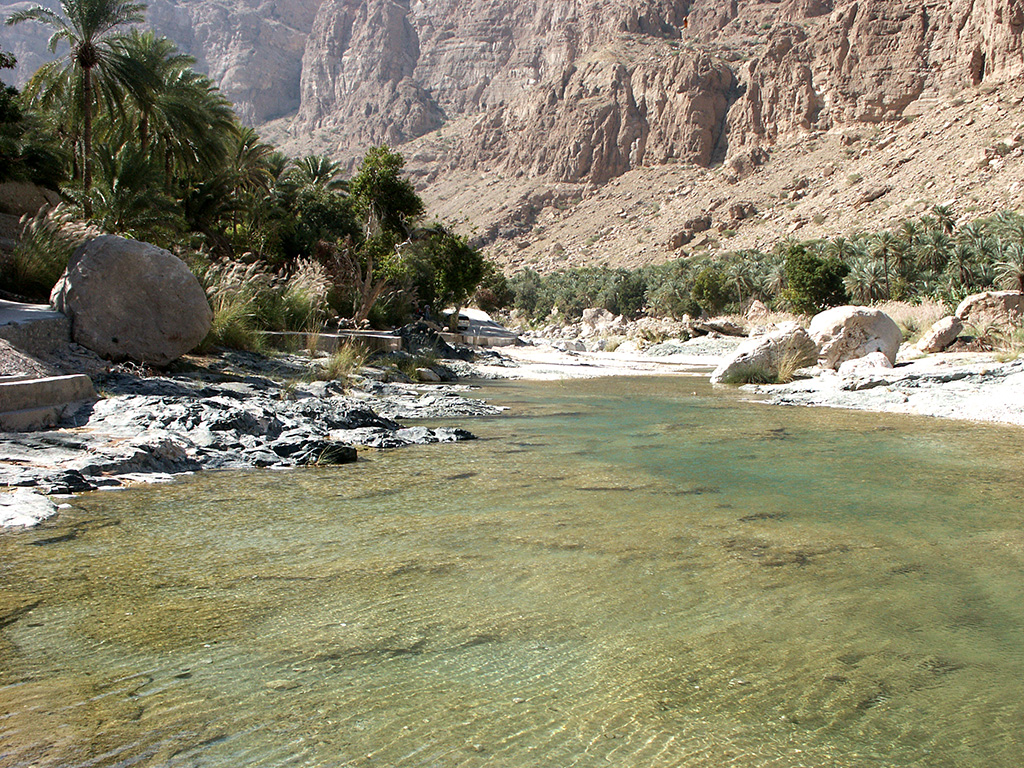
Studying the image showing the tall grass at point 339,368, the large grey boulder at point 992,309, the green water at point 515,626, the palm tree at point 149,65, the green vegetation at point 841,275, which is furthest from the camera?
the green vegetation at point 841,275

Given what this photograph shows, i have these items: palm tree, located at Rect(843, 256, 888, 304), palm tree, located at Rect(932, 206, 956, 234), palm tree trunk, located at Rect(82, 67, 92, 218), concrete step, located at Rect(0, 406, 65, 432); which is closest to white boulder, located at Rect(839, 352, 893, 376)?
concrete step, located at Rect(0, 406, 65, 432)

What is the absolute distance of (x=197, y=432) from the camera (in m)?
6.81

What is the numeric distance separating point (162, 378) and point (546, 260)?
270 feet

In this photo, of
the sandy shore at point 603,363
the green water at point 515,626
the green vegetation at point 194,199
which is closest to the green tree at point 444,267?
the green vegetation at point 194,199

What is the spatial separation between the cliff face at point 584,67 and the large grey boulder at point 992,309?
54783 mm

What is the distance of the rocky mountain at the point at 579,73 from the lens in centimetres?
8294

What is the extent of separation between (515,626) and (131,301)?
8.27 m

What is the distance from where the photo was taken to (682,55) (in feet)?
339

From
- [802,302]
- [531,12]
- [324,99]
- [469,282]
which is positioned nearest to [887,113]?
[802,302]

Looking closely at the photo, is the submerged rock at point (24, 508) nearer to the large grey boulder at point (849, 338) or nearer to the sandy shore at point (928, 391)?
the sandy shore at point (928, 391)

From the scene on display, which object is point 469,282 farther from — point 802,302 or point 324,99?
point 324,99

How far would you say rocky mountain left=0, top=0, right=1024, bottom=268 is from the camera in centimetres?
8294

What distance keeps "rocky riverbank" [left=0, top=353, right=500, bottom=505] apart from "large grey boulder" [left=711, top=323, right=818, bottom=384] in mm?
8999

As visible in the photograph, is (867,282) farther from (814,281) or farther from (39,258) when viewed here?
(39,258)
